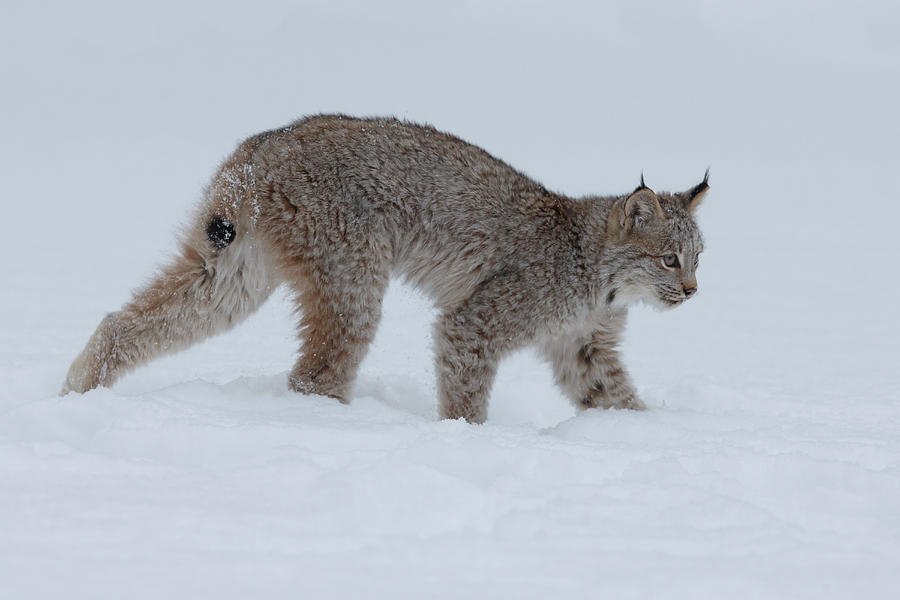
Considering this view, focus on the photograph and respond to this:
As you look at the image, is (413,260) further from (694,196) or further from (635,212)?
(694,196)

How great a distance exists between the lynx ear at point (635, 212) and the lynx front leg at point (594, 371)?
677 mm

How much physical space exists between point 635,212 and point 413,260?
4.75ft

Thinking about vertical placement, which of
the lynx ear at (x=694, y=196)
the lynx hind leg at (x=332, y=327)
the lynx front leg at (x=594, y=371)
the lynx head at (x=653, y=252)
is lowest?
the lynx hind leg at (x=332, y=327)

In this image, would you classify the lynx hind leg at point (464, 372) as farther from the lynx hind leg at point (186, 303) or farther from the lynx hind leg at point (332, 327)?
the lynx hind leg at point (186, 303)

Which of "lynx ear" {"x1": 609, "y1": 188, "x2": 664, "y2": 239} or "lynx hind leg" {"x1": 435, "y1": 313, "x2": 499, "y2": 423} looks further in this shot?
"lynx ear" {"x1": 609, "y1": 188, "x2": 664, "y2": 239}

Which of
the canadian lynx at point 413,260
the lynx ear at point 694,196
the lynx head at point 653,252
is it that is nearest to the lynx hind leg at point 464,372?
the canadian lynx at point 413,260

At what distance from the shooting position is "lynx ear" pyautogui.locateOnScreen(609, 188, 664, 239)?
20.1 feet

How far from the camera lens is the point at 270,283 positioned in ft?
18.8

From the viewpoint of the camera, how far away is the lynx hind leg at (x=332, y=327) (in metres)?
5.47

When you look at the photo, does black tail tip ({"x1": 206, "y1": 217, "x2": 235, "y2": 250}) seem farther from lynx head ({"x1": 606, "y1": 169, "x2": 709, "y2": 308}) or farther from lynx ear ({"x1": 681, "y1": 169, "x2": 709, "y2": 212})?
lynx ear ({"x1": 681, "y1": 169, "x2": 709, "y2": 212})

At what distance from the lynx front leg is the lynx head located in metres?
0.39

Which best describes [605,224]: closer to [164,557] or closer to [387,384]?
[387,384]

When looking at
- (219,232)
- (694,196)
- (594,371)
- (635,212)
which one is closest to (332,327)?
(219,232)

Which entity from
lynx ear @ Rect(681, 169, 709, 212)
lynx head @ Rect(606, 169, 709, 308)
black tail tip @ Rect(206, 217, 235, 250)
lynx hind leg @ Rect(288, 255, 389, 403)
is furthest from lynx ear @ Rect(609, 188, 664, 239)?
black tail tip @ Rect(206, 217, 235, 250)
